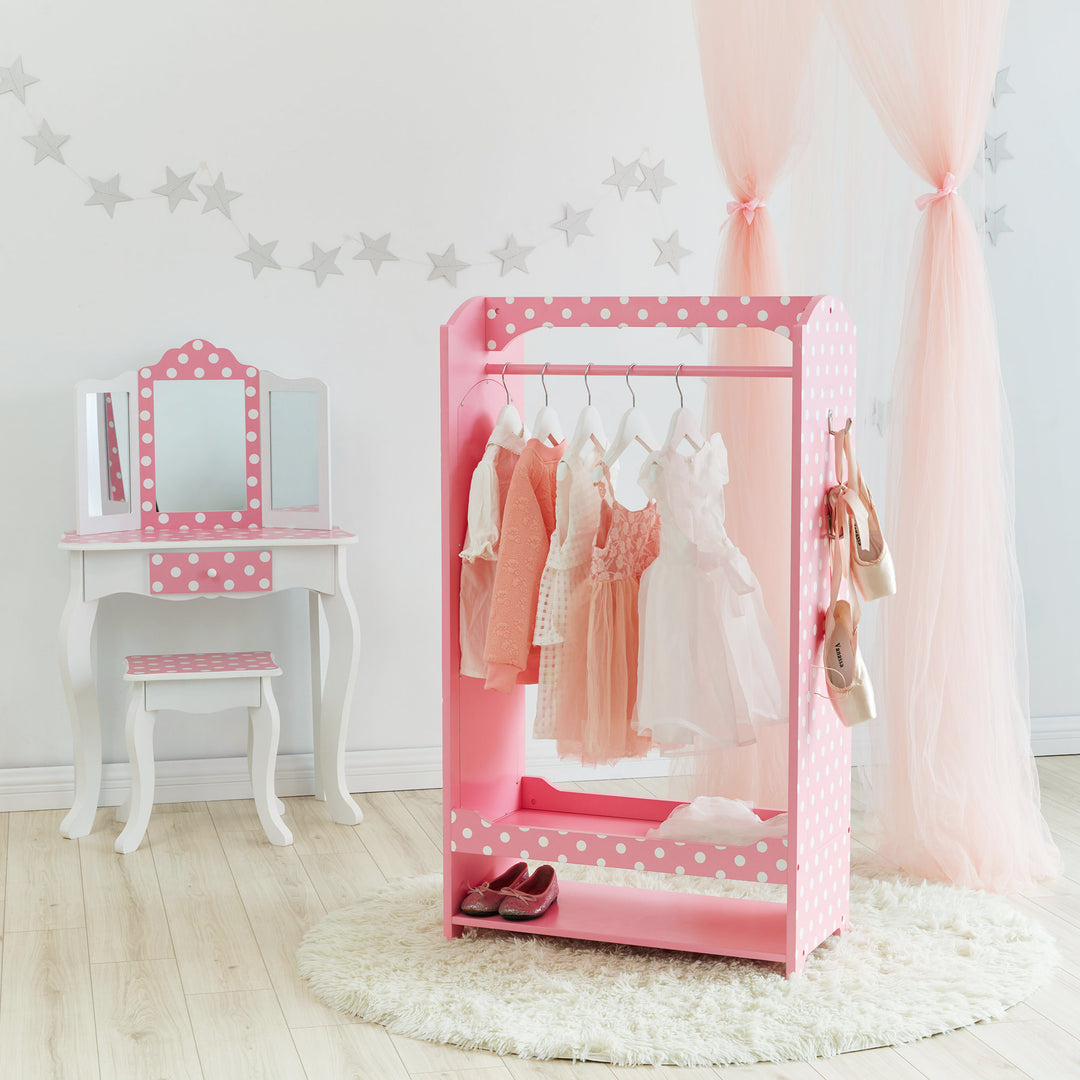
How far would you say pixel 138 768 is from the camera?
3.56m

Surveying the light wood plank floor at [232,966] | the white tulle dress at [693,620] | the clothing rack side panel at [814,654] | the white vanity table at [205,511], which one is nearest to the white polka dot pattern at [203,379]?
the white vanity table at [205,511]

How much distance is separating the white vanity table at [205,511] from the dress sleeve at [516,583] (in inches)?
40.1

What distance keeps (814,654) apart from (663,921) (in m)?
0.63

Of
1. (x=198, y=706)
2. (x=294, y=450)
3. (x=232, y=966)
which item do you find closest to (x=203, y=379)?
(x=294, y=450)

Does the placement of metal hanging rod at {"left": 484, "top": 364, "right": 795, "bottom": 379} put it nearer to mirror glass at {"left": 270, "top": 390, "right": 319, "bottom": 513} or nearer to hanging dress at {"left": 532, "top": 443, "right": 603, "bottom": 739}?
hanging dress at {"left": 532, "top": 443, "right": 603, "bottom": 739}

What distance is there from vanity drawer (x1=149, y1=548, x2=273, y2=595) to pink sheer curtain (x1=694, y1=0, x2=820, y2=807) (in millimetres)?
1239

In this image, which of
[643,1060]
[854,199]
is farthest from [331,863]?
[854,199]

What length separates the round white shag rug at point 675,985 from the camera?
2424 mm

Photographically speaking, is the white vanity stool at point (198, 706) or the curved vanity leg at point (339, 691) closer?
the white vanity stool at point (198, 706)

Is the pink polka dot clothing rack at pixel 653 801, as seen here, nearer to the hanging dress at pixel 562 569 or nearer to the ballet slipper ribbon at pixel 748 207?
the hanging dress at pixel 562 569

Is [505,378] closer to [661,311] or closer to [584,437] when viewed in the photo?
[584,437]

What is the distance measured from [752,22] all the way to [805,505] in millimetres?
1441

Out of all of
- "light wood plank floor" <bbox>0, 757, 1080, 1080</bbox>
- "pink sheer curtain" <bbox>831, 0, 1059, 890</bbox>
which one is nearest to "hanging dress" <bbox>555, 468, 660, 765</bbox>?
"light wood plank floor" <bbox>0, 757, 1080, 1080</bbox>

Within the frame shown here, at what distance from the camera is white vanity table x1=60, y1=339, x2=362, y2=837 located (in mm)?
3639
